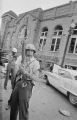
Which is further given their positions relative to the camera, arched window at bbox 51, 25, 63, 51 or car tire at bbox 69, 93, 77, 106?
arched window at bbox 51, 25, 63, 51

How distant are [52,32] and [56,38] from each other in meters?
1.07

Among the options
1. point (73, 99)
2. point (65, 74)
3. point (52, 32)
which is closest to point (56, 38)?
point (52, 32)

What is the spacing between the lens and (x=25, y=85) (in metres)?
2.65

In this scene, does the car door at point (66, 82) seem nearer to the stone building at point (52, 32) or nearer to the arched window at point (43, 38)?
the stone building at point (52, 32)

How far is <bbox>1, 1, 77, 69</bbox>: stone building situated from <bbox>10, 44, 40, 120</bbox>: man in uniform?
11.1 metres

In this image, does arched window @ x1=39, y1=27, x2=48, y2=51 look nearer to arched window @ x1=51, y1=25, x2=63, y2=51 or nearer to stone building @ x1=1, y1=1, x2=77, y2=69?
stone building @ x1=1, y1=1, x2=77, y2=69

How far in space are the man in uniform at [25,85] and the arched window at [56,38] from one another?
44.4 ft

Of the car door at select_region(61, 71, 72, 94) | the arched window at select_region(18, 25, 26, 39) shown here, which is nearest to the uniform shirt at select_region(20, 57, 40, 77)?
the car door at select_region(61, 71, 72, 94)

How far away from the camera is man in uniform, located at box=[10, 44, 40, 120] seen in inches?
103

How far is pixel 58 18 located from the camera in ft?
53.7

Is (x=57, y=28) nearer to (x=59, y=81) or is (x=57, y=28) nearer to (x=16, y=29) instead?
(x=16, y=29)

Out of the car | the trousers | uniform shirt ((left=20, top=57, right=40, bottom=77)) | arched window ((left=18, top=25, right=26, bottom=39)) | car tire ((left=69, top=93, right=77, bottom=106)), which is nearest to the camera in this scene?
the trousers

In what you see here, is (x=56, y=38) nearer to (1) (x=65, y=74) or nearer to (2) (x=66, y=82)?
(1) (x=65, y=74)

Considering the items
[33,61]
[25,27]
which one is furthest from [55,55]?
[33,61]
